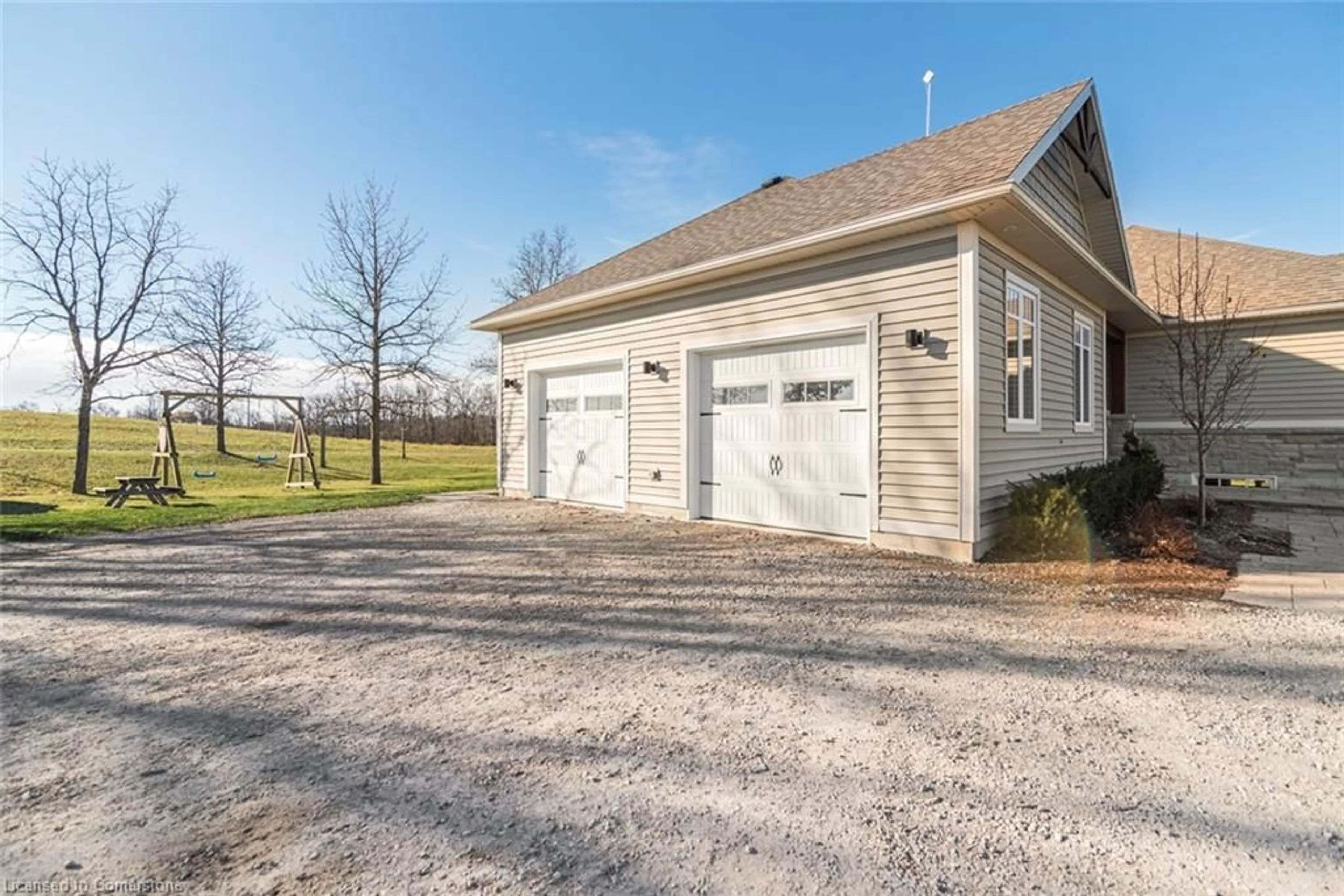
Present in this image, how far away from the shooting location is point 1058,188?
7145 millimetres

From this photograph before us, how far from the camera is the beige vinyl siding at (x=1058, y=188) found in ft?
21.1

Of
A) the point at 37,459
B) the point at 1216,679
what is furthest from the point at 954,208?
the point at 37,459

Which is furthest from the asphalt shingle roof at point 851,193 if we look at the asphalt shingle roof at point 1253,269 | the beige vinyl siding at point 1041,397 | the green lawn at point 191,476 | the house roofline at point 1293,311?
the asphalt shingle roof at point 1253,269

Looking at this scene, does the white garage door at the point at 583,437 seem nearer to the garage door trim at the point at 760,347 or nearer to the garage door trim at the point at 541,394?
the garage door trim at the point at 541,394

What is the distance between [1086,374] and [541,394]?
8286 mm

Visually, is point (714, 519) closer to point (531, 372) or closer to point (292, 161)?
point (531, 372)

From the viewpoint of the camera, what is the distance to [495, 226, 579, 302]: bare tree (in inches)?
1072

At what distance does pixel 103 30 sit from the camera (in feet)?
19.7

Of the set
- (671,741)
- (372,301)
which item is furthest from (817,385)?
(372,301)

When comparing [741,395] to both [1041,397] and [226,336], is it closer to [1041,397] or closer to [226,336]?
[1041,397]

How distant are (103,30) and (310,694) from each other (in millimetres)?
7330

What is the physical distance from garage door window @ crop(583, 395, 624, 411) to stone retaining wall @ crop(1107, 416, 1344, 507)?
28.5 ft

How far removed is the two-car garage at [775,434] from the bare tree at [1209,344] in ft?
16.1

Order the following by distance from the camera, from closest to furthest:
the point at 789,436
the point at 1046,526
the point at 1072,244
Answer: the point at 1046,526 < the point at 1072,244 < the point at 789,436
